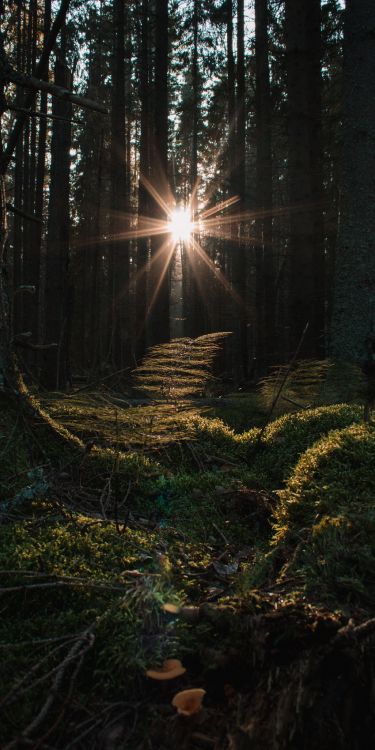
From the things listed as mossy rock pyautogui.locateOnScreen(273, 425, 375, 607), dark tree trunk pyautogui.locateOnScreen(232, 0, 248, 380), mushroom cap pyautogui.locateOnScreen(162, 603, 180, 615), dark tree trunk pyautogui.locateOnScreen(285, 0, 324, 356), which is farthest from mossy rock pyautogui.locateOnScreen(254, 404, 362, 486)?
dark tree trunk pyautogui.locateOnScreen(232, 0, 248, 380)

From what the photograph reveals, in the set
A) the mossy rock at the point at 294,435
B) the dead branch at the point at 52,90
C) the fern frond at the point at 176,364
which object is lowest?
the mossy rock at the point at 294,435

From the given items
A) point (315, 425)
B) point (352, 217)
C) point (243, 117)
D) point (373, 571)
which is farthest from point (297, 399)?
point (243, 117)

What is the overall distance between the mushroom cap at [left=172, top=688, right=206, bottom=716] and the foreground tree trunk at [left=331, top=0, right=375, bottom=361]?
594cm

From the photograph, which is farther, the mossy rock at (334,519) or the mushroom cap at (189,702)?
the mossy rock at (334,519)

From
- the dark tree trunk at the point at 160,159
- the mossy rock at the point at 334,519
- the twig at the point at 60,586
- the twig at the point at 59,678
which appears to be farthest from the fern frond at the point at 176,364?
the dark tree trunk at the point at 160,159

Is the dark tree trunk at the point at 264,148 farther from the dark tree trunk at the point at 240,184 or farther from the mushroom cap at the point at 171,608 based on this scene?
the mushroom cap at the point at 171,608

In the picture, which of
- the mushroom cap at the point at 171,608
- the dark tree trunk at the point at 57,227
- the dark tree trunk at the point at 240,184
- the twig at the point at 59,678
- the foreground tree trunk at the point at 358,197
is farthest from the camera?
the dark tree trunk at the point at 240,184

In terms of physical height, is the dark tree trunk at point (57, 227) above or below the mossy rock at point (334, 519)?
above

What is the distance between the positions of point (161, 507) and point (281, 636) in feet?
6.38

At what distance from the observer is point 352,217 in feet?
22.6

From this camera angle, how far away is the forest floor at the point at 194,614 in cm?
132

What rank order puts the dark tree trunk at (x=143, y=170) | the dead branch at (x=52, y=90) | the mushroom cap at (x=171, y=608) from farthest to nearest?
the dark tree trunk at (x=143, y=170) → the dead branch at (x=52, y=90) → the mushroom cap at (x=171, y=608)

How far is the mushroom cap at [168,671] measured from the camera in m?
1.37

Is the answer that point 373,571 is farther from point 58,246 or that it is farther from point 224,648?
point 58,246
